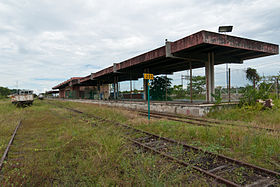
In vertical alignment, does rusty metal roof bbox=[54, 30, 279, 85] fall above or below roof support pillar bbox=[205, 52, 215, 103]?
above

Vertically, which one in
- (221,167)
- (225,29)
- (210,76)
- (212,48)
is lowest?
(221,167)

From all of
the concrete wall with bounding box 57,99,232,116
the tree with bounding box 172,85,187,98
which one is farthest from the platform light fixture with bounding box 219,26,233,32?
the tree with bounding box 172,85,187,98

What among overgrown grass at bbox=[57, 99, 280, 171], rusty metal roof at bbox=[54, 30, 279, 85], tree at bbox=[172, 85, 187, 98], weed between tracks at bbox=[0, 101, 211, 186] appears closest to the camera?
weed between tracks at bbox=[0, 101, 211, 186]

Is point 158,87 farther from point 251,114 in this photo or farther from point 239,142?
point 239,142

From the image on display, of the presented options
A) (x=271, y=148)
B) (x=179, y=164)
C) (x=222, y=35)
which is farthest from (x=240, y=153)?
(x=222, y=35)

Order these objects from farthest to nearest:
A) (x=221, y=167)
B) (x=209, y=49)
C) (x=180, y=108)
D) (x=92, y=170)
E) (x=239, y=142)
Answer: (x=180, y=108)
(x=209, y=49)
(x=239, y=142)
(x=221, y=167)
(x=92, y=170)

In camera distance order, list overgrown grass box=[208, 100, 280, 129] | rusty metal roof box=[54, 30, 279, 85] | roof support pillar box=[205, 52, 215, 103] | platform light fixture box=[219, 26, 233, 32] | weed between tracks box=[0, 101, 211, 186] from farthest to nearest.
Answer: roof support pillar box=[205, 52, 215, 103], platform light fixture box=[219, 26, 233, 32], rusty metal roof box=[54, 30, 279, 85], overgrown grass box=[208, 100, 280, 129], weed between tracks box=[0, 101, 211, 186]

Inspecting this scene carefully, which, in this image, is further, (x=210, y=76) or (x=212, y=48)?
(x=210, y=76)

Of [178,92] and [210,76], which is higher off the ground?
[210,76]

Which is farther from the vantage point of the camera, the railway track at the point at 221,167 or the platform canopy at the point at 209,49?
the platform canopy at the point at 209,49

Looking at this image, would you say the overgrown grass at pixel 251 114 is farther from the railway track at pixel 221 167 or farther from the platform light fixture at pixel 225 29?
the railway track at pixel 221 167

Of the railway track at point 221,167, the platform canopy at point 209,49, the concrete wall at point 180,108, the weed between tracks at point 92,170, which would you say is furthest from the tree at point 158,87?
the weed between tracks at point 92,170

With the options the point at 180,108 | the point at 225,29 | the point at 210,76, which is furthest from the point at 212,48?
the point at 180,108

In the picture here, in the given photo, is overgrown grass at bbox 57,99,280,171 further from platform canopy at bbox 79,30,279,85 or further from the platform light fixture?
the platform light fixture
